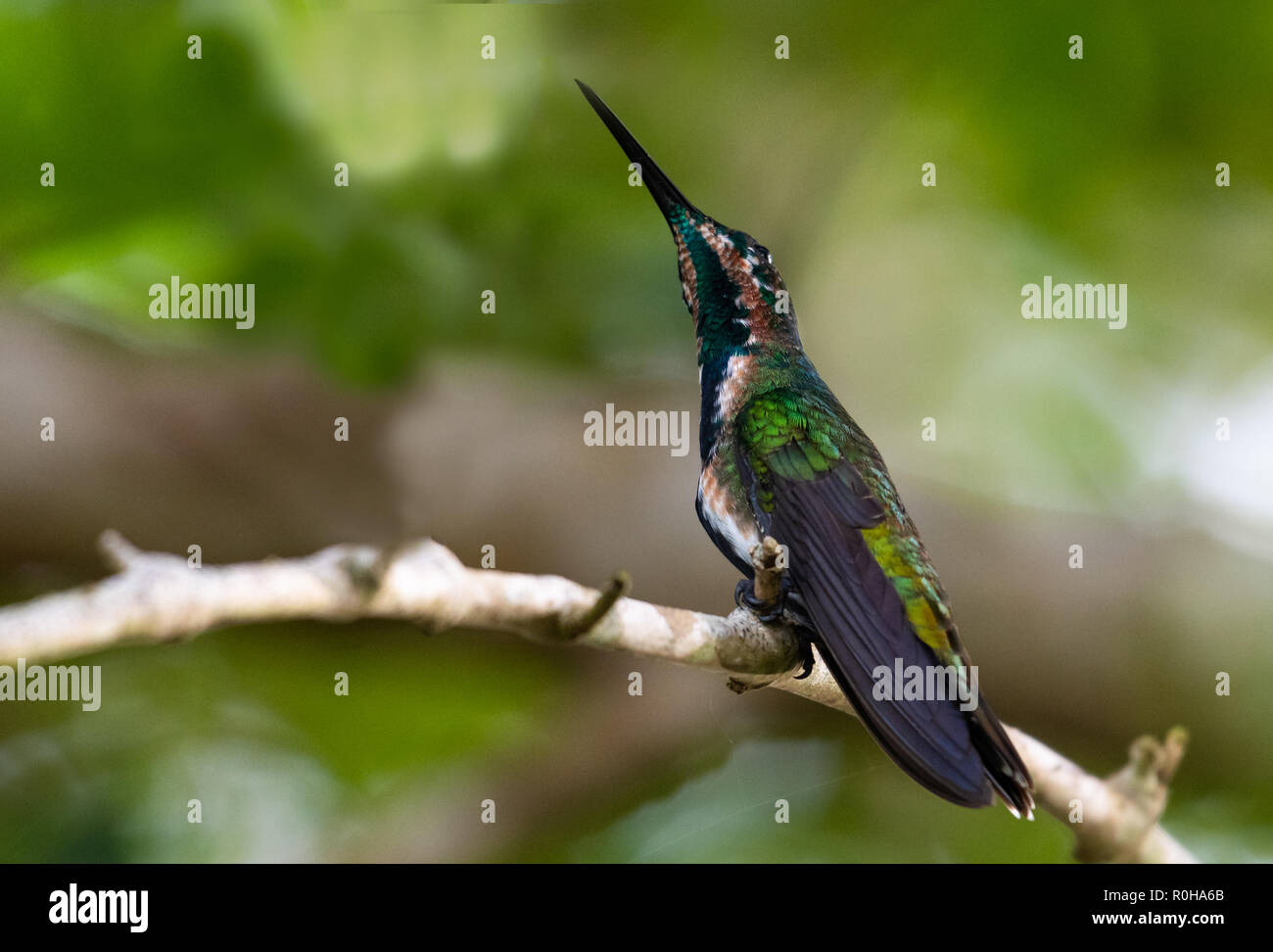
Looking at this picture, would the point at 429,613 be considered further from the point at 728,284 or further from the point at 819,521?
the point at 728,284

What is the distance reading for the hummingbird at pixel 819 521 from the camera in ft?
6.82

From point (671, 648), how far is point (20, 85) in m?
2.70

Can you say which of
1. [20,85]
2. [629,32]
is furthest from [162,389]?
[629,32]

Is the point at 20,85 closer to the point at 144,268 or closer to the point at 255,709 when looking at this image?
the point at 144,268

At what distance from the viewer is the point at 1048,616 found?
10.8 feet

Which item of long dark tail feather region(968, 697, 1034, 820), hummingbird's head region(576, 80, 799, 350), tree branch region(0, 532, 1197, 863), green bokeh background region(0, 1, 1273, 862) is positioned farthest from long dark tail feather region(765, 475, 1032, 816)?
green bokeh background region(0, 1, 1273, 862)

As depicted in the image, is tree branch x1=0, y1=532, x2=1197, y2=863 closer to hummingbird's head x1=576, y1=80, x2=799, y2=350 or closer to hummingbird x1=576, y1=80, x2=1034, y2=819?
hummingbird x1=576, y1=80, x2=1034, y2=819

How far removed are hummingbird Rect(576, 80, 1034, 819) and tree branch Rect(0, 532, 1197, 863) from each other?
0.13m

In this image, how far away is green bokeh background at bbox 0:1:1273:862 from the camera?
3191mm

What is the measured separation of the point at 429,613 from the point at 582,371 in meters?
2.15

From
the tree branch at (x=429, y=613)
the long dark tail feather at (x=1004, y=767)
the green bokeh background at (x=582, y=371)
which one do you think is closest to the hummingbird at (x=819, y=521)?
the long dark tail feather at (x=1004, y=767)

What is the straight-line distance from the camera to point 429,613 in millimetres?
1537

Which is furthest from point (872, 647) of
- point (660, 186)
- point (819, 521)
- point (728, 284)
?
point (660, 186)
